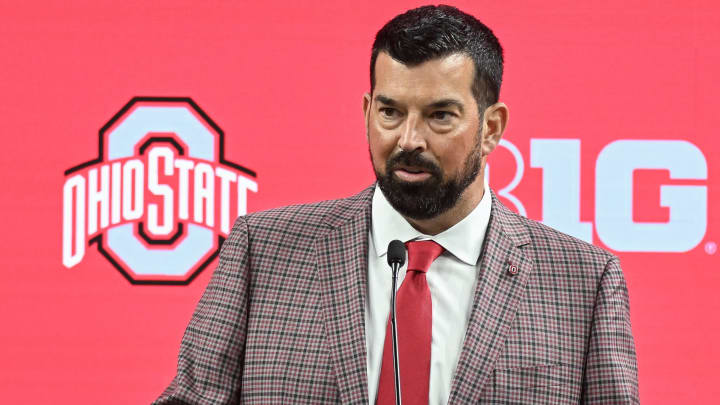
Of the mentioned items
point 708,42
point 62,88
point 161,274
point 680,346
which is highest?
point 708,42

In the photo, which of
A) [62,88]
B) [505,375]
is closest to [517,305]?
[505,375]

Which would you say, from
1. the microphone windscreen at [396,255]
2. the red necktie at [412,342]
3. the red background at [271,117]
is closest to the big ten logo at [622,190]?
the red background at [271,117]

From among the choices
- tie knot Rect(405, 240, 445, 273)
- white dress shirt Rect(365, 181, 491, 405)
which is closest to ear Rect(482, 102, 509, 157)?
white dress shirt Rect(365, 181, 491, 405)

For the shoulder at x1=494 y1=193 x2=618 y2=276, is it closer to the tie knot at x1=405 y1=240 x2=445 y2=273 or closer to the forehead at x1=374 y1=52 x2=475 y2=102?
the tie knot at x1=405 y1=240 x2=445 y2=273

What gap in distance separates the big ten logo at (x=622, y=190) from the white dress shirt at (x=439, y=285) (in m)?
0.89

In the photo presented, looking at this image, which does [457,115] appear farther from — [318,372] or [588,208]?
[588,208]

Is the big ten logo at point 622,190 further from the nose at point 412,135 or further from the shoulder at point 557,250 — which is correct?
the nose at point 412,135

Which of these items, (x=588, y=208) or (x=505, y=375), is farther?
(x=588, y=208)

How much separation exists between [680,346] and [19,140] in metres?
2.10

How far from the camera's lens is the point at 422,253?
1542mm

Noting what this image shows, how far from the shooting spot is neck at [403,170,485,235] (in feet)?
5.20

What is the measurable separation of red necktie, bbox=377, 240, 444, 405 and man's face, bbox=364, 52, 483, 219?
5.3 inches

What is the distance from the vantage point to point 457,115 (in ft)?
4.94

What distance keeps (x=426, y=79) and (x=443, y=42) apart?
0.08 metres
